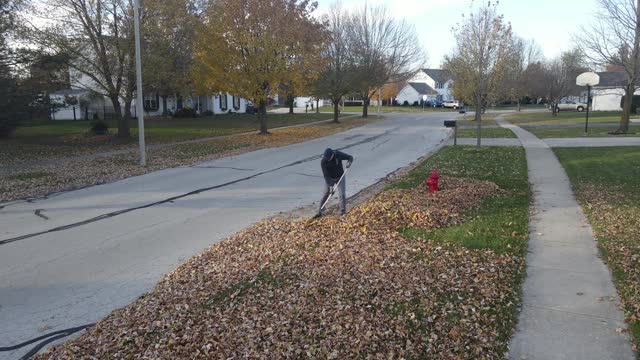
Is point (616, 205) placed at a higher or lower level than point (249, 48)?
lower

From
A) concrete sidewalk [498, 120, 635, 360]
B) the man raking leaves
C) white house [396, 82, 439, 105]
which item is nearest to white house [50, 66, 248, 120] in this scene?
the man raking leaves

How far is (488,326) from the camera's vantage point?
4805 mm

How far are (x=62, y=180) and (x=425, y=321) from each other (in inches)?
491

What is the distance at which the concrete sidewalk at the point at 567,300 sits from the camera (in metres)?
4.46

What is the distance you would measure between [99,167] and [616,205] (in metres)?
14.9

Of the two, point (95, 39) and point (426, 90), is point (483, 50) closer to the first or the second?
point (95, 39)

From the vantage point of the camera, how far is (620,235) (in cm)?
766

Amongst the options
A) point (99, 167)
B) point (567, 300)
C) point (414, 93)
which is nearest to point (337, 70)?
point (99, 167)

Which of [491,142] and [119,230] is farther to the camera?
[491,142]

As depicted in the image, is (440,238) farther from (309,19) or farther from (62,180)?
(309,19)

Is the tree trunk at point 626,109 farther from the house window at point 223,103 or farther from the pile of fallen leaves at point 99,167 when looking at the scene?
the house window at point 223,103

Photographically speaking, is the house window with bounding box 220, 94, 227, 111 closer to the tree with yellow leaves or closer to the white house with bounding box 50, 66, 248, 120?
the white house with bounding box 50, 66, 248, 120

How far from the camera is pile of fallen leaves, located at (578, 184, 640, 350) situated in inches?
212

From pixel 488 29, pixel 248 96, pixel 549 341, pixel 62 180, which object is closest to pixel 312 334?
pixel 549 341
